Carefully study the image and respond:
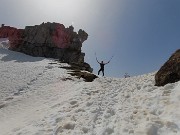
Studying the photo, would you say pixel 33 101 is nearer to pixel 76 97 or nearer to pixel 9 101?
pixel 9 101

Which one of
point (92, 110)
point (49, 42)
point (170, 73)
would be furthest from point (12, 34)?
point (92, 110)

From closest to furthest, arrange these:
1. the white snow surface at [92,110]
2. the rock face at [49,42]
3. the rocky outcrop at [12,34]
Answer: the white snow surface at [92,110] < the rock face at [49,42] < the rocky outcrop at [12,34]

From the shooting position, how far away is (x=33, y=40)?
188ft

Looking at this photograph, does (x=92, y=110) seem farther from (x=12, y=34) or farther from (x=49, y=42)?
(x=12, y=34)

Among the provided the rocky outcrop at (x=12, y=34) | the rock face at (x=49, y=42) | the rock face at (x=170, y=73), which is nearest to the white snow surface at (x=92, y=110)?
the rock face at (x=170, y=73)

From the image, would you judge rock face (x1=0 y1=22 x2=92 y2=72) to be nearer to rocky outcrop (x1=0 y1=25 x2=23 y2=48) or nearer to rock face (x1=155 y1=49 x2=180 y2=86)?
rocky outcrop (x1=0 y1=25 x2=23 y2=48)

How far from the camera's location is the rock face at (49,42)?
181 ft

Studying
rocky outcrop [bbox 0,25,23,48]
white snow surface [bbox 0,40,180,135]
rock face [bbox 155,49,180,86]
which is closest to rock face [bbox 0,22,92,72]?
rocky outcrop [bbox 0,25,23,48]

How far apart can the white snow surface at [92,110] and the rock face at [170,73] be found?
635 mm

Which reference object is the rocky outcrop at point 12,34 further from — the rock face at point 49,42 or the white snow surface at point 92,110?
the white snow surface at point 92,110

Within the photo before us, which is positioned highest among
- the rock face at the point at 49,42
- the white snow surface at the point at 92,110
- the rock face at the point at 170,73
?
the rock face at the point at 49,42

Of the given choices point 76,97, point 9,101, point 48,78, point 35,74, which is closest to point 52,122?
point 76,97

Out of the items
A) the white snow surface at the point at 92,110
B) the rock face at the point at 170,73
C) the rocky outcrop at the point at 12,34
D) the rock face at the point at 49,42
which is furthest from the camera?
the rocky outcrop at the point at 12,34

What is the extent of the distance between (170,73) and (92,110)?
5.56 metres
